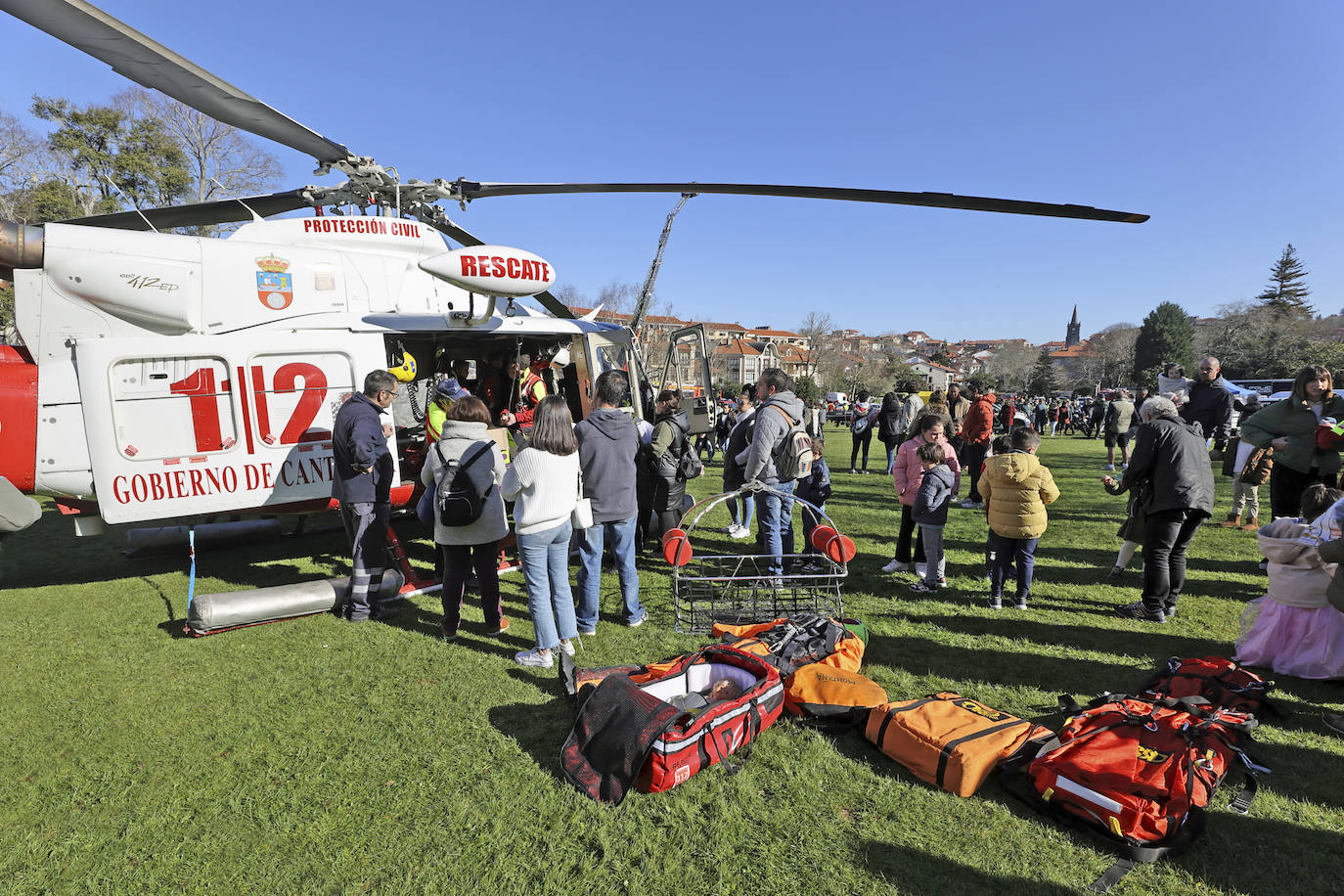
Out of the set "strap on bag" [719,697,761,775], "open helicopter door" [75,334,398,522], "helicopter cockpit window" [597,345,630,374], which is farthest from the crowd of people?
"strap on bag" [719,697,761,775]

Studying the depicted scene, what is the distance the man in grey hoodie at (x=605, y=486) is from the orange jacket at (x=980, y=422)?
703cm

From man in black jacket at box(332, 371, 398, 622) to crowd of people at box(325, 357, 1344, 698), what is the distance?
12 mm

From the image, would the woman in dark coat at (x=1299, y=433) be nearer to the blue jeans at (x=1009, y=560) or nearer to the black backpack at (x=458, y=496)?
the blue jeans at (x=1009, y=560)

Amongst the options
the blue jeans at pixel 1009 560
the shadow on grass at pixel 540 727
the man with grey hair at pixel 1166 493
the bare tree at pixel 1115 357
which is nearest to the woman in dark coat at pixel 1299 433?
the man with grey hair at pixel 1166 493

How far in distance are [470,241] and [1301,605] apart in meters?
8.93

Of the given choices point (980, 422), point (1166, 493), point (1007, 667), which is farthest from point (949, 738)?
point (980, 422)

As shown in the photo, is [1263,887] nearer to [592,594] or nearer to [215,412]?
[592,594]

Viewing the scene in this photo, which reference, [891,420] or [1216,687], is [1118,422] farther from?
[1216,687]

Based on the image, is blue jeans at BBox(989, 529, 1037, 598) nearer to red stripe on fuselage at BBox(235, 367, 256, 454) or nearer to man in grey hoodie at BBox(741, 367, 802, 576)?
man in grey hoodie at BBox(741, 367, 802, 576)

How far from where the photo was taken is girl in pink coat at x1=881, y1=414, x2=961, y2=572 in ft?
19.2

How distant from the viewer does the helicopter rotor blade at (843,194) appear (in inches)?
179

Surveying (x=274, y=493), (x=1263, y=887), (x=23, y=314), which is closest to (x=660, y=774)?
(x=1263, y=887)

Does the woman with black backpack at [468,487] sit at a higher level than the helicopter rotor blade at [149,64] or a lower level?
lower

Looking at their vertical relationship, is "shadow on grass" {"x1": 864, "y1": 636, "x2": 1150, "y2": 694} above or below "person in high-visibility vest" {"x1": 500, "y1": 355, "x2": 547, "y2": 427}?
below
